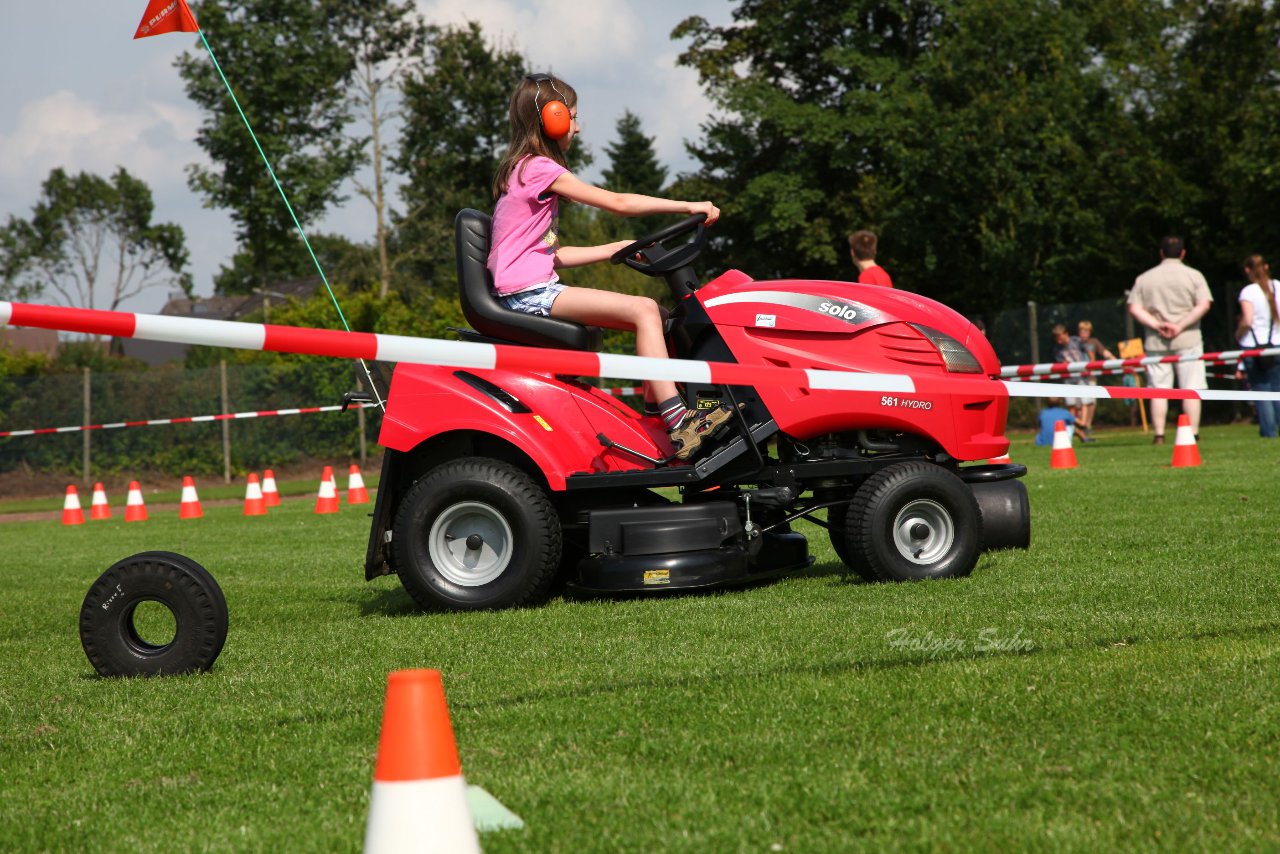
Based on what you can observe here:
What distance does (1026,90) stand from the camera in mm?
33531

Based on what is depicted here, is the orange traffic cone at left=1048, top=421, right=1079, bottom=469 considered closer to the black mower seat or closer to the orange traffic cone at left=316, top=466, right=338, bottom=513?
the orange traffic cone at left=316, top=466, right=338, bottom=513

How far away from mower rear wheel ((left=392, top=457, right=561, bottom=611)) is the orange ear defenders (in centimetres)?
149

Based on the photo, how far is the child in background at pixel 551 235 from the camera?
5887mm

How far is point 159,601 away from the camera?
4801 millimetres

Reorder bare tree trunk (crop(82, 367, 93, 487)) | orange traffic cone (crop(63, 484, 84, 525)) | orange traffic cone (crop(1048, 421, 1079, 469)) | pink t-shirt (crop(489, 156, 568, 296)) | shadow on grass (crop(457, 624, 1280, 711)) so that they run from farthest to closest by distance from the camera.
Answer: bare tree trunk (crop(82, 367, 93, 487)) → orange traffic cone (crop(63, 484, 84, 525)) → orange traffic cone (crop(1048, 421, 1079, 469)) → pink t-shirt (crop(489, 156, 568, 296)) → shadow on grass (crop(457, 624, 1280, 711))

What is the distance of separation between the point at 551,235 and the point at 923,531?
213cm

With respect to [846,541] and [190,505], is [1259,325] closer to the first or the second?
[846,541]

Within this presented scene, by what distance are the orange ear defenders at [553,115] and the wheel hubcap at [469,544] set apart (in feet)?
5.55

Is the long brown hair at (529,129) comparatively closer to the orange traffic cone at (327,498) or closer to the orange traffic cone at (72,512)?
the orange traffic cone at (327,498)

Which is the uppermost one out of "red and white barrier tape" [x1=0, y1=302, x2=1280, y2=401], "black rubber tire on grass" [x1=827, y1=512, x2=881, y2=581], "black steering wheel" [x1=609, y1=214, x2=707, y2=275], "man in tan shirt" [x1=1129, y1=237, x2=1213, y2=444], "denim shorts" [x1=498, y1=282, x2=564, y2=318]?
"man in tan shirt" [x1=1129, y1=237, x2=1213, y2=444]

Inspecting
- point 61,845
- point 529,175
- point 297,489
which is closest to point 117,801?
point 61,845

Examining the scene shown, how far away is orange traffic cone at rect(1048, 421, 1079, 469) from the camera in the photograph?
43.1 feet

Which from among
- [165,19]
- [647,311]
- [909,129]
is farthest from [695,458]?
[909,129]

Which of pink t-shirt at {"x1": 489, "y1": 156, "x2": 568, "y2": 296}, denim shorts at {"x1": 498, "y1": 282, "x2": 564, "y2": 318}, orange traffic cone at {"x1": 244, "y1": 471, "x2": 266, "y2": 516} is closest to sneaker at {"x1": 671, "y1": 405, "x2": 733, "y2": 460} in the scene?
denim shorts at {"x1": 498, "y1": 282, "x2": 564, "y2": 318}
